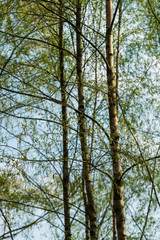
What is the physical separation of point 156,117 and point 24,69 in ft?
7.99

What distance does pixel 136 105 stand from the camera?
241 inches

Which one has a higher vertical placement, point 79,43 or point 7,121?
point 79,43

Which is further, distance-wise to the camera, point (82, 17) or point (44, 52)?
point (44, 52)

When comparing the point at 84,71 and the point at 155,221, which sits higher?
the point at 84,71

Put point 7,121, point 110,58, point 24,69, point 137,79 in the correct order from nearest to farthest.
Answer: point 110,58, point 7,121, point 24,69, point 137,79

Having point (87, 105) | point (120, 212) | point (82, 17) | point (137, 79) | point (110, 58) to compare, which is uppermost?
point (82, 17)

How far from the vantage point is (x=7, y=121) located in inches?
189

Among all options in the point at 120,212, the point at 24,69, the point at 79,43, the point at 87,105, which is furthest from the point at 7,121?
the point at 120,212

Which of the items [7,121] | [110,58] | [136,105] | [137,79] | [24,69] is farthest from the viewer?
[136,105]

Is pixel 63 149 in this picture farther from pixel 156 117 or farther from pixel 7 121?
pixel 156 117

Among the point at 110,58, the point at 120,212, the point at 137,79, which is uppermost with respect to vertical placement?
the point at 137,79

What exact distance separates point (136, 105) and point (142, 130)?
992 millimetres

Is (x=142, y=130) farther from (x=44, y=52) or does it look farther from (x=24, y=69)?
(x=44, y=52)

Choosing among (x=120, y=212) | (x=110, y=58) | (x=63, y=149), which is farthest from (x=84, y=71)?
(x=120, y=212)
